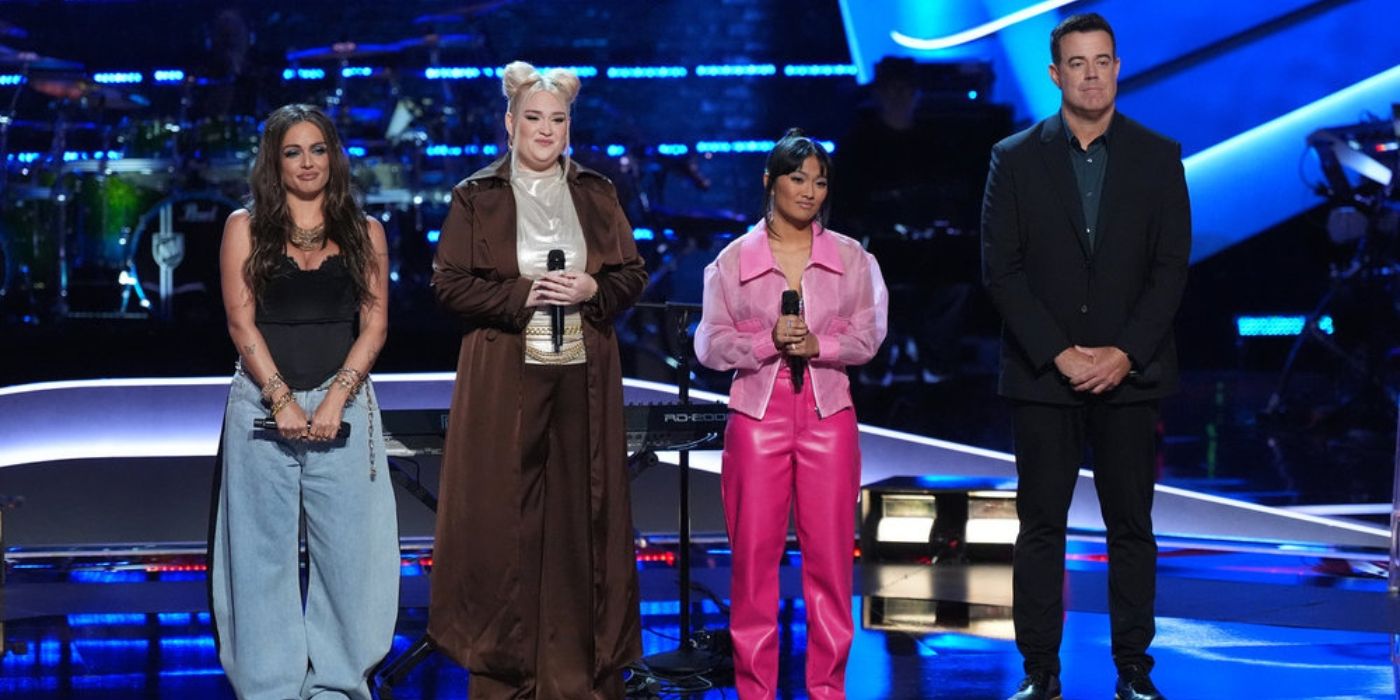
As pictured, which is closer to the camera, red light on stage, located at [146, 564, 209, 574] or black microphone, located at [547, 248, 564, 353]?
black microphone, located at [547, 248, 564, 353]

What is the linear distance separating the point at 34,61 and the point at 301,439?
14.2 feet

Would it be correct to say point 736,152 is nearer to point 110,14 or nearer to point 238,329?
point 110,14

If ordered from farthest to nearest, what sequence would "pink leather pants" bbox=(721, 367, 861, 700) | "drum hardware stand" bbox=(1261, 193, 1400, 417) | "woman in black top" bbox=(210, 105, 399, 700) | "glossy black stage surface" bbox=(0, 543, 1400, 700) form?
"drum hardware stand" bbox=(1261, 193, 1400, 417) < "glossy black stage surface" bbox=(0, 543, 1400, 700) < "pink leather pants" bbox=(721, 367, 861, 700) < "woman in black top" bbox=(210, 105, 399, 700)

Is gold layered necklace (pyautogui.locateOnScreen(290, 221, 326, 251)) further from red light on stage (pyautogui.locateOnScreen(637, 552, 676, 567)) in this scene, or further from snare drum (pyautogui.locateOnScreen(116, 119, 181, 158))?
snare drum (pyautogui.locateOnScreen(116, 119, 181, 158))

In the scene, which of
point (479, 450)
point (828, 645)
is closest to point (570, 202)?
point (479, 450)

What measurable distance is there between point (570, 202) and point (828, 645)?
1.20m

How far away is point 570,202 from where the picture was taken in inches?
144

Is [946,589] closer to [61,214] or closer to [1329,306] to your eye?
[1329,306]

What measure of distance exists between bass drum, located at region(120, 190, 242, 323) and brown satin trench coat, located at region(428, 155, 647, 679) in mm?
3696

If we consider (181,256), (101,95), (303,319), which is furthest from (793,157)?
(101,95)

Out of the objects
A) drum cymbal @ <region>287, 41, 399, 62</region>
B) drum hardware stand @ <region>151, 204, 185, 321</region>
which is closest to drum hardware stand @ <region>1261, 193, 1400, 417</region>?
drum cymbal @ <region>287, 41, 399, 62</region>

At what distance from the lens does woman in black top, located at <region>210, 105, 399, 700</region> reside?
11.6 ft

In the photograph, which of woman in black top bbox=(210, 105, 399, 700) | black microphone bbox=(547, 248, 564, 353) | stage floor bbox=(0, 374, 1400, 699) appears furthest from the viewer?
stage floor bbox=(0, 374, 1400, 699)

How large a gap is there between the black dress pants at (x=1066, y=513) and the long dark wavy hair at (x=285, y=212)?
1619mm
